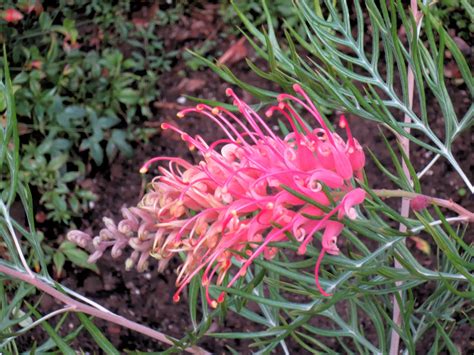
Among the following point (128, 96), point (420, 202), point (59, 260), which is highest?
point (420, 202)

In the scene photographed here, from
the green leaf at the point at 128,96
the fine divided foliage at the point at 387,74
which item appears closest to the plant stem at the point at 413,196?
the fine divided foliage at the point at 387,74

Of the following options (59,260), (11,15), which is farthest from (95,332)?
(11,15)

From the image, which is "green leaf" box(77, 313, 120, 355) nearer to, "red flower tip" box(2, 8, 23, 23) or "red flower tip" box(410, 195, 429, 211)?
"red flower tip" box(410, 195, 429, 211)

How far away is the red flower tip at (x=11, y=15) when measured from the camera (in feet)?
6.92

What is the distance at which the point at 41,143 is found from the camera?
2062 mm

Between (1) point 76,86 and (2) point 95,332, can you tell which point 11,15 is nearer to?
(1) point 76,86

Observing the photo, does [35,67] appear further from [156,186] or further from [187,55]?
[156,186]

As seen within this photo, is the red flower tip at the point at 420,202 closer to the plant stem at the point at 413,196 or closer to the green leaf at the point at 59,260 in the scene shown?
the plant stem at the point at 413,196

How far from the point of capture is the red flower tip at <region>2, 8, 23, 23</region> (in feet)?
6.92

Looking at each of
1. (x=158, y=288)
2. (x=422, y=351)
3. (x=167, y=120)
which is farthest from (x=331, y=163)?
(x=167, y=120)

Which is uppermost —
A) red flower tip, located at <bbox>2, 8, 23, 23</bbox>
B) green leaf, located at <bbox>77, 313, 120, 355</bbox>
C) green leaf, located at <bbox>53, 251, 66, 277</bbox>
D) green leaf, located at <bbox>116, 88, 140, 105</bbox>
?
red flower tip, located at <bbox>2, 8, 23, 23</bbox>

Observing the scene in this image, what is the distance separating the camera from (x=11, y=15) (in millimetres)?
2115

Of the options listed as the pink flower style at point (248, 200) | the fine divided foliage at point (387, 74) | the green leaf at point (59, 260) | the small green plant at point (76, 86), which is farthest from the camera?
the small green plant at point (76, 86)

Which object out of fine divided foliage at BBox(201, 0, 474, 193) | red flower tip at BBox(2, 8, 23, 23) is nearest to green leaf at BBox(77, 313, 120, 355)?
fine divided foliage at BBox(201, 0, 474, 193)
